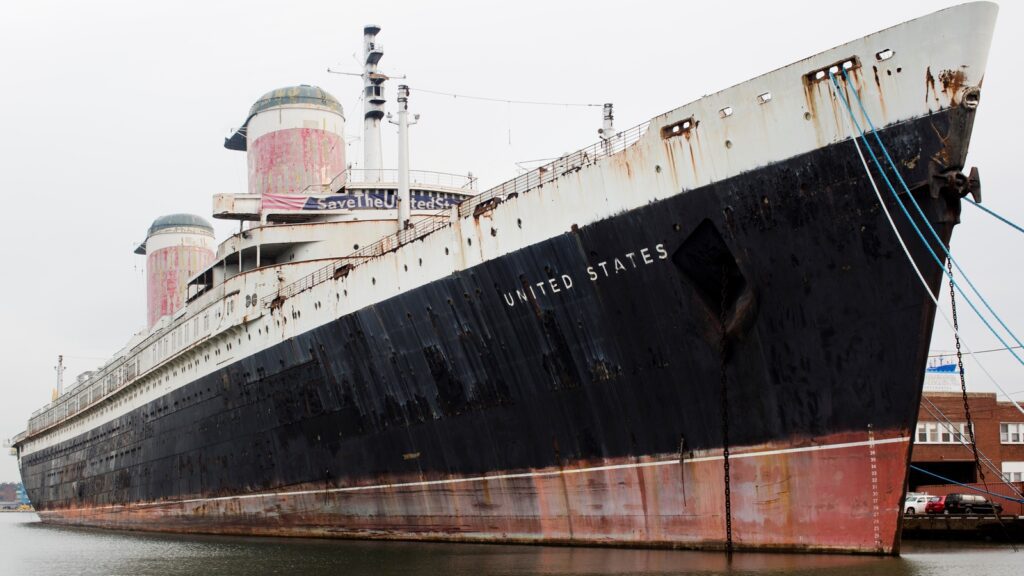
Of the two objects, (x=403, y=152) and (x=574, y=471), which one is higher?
(x=403, y=152)

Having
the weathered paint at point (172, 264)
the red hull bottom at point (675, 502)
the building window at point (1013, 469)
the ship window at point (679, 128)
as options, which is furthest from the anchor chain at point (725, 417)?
the weathered paint at point (172, 264)

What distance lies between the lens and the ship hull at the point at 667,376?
13.3 metres

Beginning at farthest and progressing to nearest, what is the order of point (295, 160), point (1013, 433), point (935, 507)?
point (1013, 433) → point (295, 160) → point (935, 507)

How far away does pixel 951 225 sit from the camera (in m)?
13.1

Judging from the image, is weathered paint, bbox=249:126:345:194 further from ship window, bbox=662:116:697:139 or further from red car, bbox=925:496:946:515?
red car, bbox=925:496:946:515

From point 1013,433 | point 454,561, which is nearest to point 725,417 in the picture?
point 454,561

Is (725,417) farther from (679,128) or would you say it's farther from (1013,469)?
(1013,469)

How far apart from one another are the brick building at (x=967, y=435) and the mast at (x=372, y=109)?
20.4 meters

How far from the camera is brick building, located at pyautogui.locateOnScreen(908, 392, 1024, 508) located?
3428 centimetres

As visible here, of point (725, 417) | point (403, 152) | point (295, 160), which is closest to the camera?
point (725, 417)

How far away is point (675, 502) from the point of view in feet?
49.5

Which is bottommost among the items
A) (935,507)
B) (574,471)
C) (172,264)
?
(935,507)

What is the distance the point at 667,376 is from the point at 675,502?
6.33ft

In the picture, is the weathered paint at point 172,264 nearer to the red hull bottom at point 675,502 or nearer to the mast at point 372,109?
the mast at point 372,109
